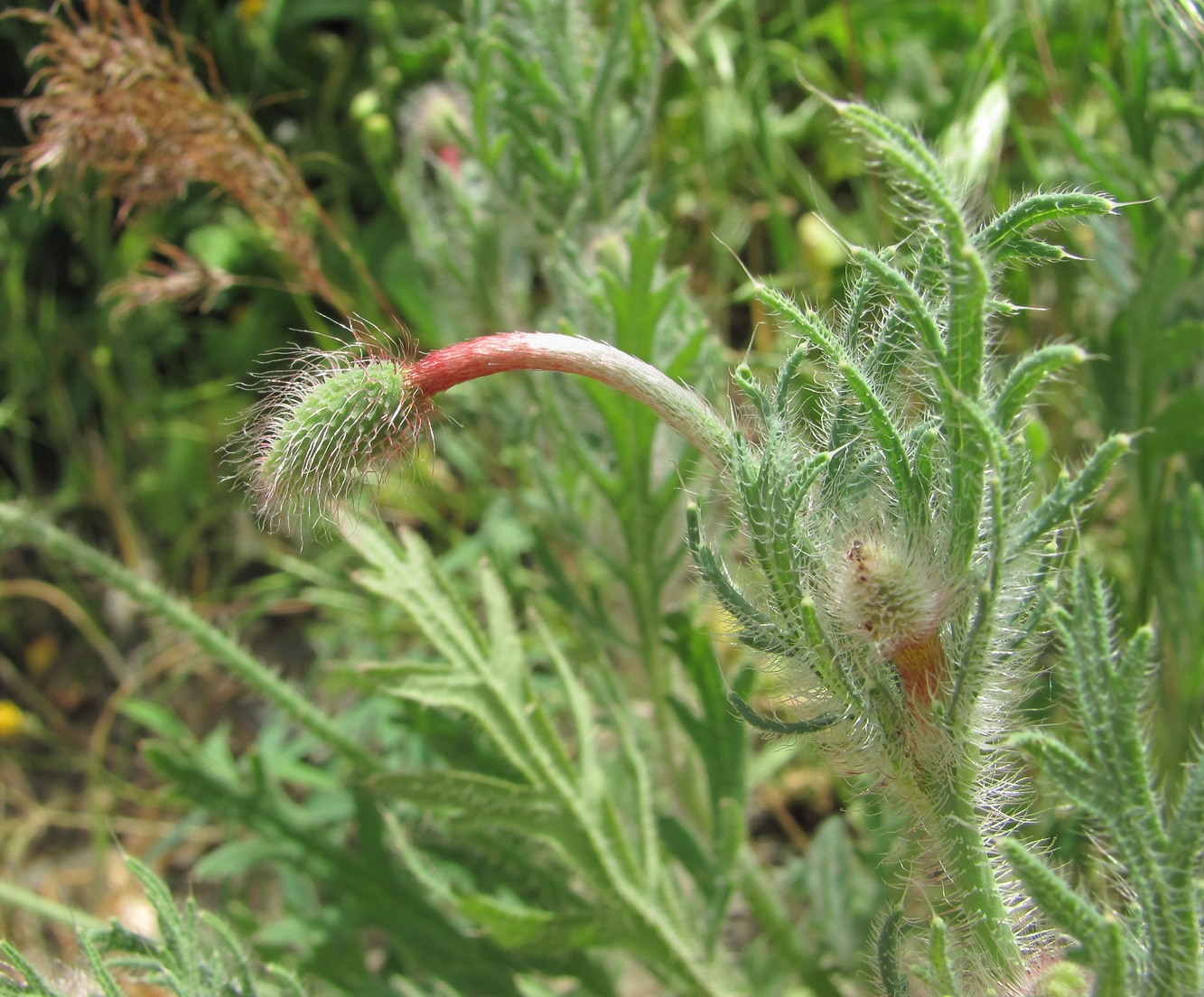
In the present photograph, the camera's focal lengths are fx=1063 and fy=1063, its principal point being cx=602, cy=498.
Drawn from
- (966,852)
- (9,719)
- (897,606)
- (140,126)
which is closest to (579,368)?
(897,606)

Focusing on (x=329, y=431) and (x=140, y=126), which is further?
(x=140, y=126)

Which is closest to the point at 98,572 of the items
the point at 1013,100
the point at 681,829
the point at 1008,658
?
the point at 681,829

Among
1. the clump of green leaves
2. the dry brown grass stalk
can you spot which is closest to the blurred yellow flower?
the dry brown grass stalk

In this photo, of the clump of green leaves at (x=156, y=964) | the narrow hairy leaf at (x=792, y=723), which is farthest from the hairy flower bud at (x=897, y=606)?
the clump of green leaves at (x=156, y=964)

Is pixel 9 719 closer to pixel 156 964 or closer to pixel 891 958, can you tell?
pixel 156 964

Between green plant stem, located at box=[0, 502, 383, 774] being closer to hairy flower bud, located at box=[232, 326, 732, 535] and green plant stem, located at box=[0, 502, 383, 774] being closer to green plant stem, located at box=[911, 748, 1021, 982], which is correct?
hairy flower bud, located at box=[232, 326, 732, 535]

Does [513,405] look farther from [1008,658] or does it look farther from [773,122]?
[1008,658]

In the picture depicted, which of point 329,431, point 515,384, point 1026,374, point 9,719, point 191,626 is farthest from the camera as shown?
point 9,719
